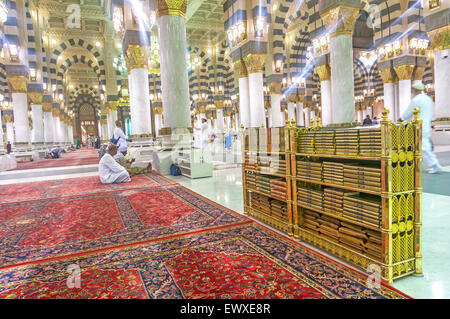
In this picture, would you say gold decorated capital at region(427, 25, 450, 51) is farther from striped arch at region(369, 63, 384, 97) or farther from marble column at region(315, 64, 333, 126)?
striped arch at region(369, 63, 384, 97)

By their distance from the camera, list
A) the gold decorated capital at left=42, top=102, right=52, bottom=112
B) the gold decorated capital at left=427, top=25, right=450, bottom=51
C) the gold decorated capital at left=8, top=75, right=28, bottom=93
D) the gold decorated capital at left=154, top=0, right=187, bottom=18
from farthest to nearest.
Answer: the gold decorated capital at left=42, top=102, right=52, bottom=112, the gold decorated capital at left=8, top=75, right=28, bottom=93, the gold decorated capital at left=427, top=25, right=450, bottom=51, the gold decorated capital at left=154, top=0, right=187, bottom=18

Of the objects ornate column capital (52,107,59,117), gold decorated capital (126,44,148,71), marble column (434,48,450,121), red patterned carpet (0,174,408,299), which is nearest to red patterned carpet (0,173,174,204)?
red patterned carpet (0,174,408,299)

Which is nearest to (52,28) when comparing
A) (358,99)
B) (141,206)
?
(141,206)

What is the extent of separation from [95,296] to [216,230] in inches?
55.5

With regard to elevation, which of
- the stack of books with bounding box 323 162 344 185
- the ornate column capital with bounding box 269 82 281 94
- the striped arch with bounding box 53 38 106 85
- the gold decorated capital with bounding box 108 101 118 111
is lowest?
the stack of books with bounding box 323 162 344 185

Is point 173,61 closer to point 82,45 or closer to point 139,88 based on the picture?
point 139,88

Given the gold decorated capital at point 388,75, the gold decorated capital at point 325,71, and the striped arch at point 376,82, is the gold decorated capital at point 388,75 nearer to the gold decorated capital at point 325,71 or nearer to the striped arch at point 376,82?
the gold decorated capital at point 325,71

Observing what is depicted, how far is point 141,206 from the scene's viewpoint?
4.25 metres

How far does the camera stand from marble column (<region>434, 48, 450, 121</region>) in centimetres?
984

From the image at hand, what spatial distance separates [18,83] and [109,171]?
8.74m

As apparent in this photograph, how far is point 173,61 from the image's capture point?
7082mm

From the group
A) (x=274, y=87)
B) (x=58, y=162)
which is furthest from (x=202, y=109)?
(x=58, y=162)

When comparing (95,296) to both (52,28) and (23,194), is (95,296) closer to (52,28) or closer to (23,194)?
(23,194)

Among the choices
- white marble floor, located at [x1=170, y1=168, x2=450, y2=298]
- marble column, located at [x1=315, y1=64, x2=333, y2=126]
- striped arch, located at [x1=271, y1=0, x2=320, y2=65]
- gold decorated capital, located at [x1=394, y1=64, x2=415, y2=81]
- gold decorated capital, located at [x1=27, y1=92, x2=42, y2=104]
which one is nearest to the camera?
white marble floor, located at [x1=170, y1=168, x2=450, y2=298]
